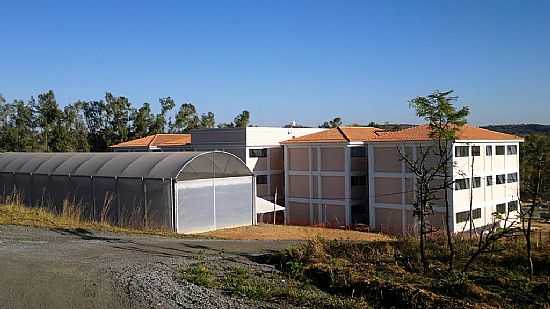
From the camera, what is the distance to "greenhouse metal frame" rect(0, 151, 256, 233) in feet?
77.2

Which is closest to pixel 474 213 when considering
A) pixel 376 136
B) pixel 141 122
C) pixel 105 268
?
pixel 376 136

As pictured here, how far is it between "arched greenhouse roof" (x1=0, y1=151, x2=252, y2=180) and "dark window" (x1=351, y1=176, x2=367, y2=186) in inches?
540

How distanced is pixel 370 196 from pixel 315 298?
100 feet

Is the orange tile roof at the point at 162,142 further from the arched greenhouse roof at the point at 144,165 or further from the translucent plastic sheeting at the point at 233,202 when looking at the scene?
the translucent plastic sheeting at the point at 233,202

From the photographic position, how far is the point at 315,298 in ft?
25.7

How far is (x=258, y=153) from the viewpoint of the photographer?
4291 centimetres

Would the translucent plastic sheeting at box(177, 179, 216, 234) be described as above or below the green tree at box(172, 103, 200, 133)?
below

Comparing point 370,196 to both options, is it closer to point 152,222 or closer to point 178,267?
point 152,222

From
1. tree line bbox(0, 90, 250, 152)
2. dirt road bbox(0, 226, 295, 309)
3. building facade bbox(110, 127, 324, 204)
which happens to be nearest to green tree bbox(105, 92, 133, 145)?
tree line bbox(0, 90, 250, 152)

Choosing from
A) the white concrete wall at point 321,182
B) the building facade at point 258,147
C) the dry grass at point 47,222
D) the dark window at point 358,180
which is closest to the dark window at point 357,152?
the white concrete wall at point 321,182

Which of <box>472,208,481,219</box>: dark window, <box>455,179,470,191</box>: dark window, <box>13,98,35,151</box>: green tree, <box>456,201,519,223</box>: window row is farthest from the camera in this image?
<box>13,98,35,151</box>: green tree

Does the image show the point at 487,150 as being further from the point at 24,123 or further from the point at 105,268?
the point at 24,123

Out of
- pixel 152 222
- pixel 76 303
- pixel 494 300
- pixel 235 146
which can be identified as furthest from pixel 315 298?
pixel 235 146

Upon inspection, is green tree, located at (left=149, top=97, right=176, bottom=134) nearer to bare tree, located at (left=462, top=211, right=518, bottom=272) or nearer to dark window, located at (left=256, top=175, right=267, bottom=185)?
dark window, located at (left=256, top=175, right=267, bottom=185)
